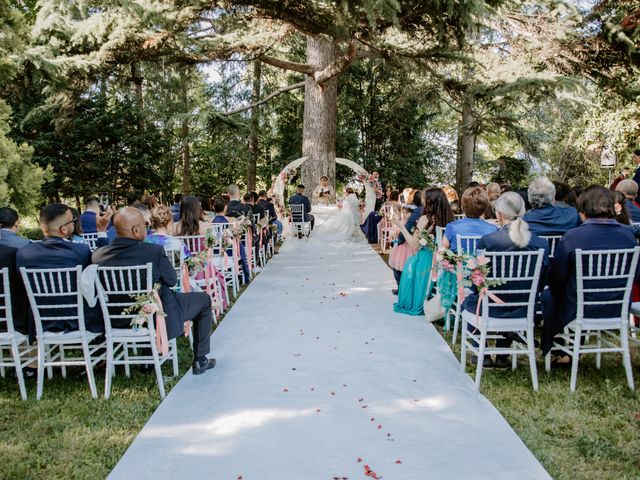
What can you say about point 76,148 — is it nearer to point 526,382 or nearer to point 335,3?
point 335,3

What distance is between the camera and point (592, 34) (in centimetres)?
1045

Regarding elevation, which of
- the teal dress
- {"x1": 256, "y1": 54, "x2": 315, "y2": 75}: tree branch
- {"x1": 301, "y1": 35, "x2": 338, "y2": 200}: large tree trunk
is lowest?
the teal dress

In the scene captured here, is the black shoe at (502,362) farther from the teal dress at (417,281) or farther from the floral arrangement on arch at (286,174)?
the floral arrangement on arch at (286,174)

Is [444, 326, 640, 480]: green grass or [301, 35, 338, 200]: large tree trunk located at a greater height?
[301, 35, 338, 200]: large tree trunk

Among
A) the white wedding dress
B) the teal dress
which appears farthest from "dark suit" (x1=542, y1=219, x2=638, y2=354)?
the white wedding dress

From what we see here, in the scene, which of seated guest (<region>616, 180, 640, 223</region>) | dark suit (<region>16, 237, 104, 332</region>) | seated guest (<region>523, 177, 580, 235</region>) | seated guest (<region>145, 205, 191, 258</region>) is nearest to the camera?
dark suit (<region>16, 237, 104, 332</region>)

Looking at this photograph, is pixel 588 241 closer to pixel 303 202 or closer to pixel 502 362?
pixel 502 362

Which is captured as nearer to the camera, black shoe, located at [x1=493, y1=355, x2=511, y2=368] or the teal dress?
black shoe, located at [x1=493, y1=355, x2=511, y2=368]

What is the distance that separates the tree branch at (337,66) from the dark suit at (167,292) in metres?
7.95

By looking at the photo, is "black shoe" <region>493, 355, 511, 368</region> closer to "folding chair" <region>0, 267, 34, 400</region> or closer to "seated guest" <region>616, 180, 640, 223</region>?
"seated guest" <region>616, 180, 640, 223</region>

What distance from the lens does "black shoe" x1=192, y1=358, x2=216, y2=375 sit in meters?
4.42

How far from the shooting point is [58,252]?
400 cm

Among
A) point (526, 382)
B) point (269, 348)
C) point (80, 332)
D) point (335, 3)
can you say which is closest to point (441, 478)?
point (526, 382)

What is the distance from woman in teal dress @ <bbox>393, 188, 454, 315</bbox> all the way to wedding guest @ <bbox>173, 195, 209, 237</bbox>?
244 cm
